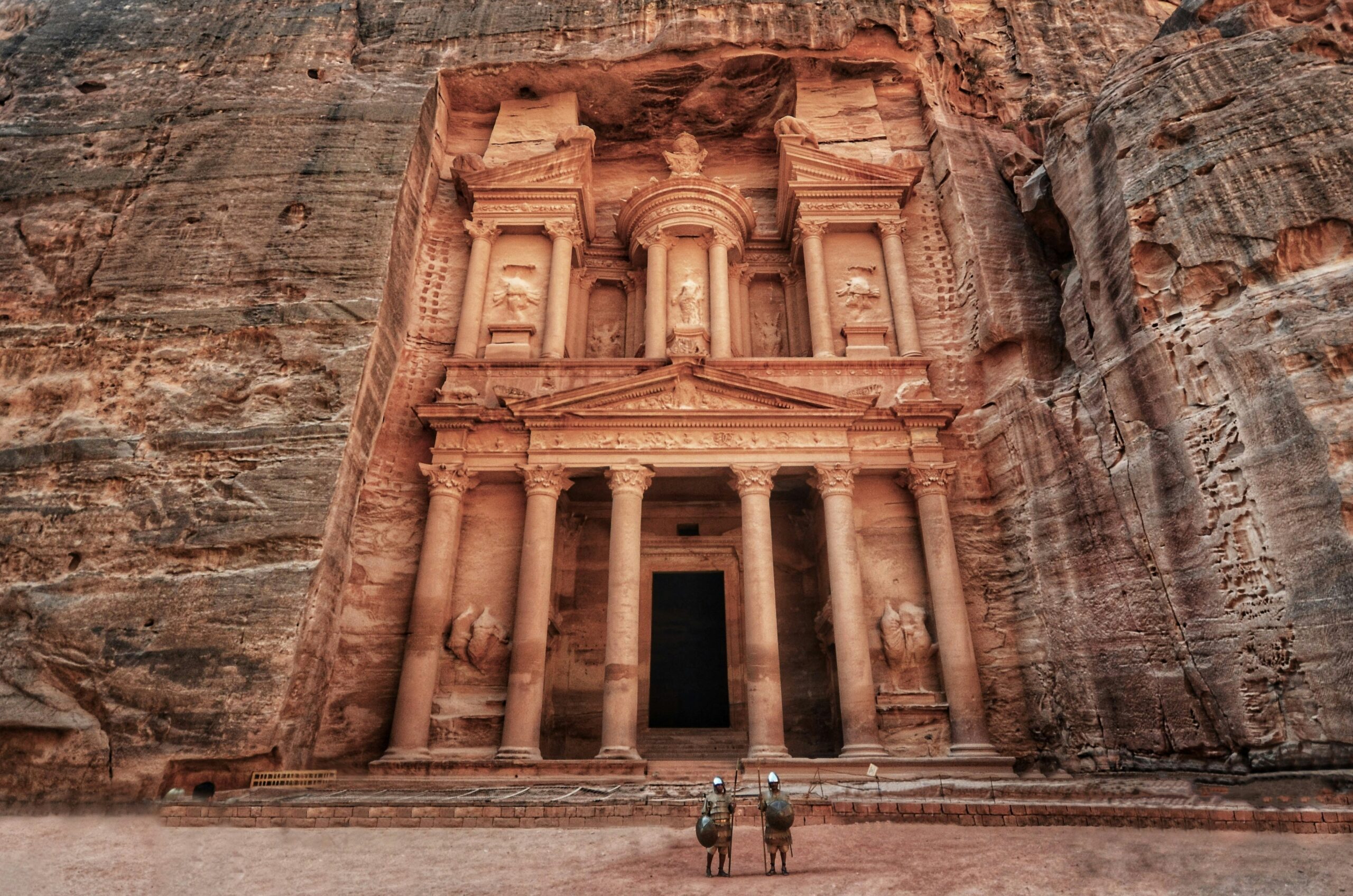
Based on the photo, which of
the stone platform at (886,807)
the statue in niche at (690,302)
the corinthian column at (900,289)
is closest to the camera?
the stone platform at (886,807)

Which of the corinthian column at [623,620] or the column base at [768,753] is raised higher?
the corinthian column at [623,620]

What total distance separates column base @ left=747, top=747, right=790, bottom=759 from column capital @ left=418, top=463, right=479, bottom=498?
6.22m

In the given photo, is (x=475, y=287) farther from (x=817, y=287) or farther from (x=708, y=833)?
(x=708, y=833)

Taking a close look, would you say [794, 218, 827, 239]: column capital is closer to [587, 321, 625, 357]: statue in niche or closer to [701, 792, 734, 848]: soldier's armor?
[587, 321, 625, 357]: statue in niche

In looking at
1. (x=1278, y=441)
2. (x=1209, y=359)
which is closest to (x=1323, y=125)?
(x=1209, y=359)

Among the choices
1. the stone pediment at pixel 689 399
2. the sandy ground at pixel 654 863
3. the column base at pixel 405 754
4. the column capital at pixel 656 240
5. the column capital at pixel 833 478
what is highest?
the column capital at pixel 656 240

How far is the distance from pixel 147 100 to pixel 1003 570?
59.1 ft

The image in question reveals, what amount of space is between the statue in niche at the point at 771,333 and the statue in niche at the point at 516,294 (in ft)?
15.8

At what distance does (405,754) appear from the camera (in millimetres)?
11070

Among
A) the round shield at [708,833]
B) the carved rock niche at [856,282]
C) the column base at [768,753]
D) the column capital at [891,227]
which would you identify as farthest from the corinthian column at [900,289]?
the round shield at [708,833]

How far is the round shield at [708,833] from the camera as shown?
5.43 m

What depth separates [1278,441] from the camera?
8.47 m

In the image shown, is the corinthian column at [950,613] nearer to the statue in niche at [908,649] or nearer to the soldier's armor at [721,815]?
the statue in niche at [908,649]

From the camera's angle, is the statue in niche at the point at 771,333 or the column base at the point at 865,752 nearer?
the column base at the point at 865,752
